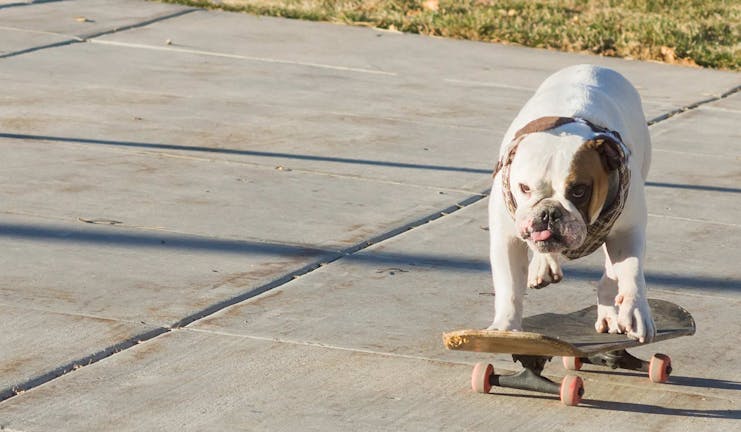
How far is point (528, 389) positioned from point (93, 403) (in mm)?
1523

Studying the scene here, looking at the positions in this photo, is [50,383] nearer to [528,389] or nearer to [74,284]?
[74,284]

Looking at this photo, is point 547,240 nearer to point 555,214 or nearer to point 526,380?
point 555,214

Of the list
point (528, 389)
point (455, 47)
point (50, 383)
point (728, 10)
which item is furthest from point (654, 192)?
point (728, 10)

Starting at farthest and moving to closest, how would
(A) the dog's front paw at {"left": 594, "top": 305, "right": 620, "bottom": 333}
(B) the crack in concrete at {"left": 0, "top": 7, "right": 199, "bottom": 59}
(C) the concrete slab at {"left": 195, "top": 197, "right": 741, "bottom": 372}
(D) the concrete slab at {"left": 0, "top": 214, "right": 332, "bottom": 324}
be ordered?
(B) the crack in concrete at {"left": 0, "top": 7, "right": 199, "bottom": 59}, (D) the concrete slab at {"left": 0, "top": 214, "right": 332, "bottom": 324}, (C) the concrete slab at {"left": 195, "top": 197, "right": 741, "bottom": 372}, (A) the dog's front paw at {"left": 594, "top": 305, "right": 620, "bottom": 333}

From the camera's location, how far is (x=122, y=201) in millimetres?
7742

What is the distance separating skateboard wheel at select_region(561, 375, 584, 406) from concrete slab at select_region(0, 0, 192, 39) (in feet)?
30.0

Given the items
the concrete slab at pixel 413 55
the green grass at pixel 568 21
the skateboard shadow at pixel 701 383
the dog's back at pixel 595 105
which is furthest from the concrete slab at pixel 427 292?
the green grass at pixel 568 21

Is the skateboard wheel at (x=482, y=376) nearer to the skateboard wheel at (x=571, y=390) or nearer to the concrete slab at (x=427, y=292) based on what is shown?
the skateboard wheel at (x=571, y=390)

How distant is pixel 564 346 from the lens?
4812mm

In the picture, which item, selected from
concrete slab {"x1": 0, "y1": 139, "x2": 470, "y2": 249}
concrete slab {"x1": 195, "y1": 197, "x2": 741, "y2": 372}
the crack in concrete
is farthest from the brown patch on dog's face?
the crack in concrete

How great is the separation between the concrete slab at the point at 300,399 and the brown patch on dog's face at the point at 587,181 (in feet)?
2.49

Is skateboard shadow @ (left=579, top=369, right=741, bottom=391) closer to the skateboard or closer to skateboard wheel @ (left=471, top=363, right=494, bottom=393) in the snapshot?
the skateboard

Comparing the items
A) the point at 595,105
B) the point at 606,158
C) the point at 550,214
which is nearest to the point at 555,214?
the point at 550,214

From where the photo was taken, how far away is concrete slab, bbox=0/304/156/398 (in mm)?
5188
